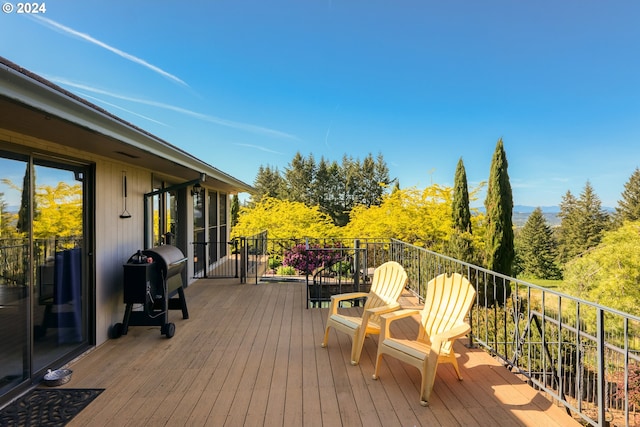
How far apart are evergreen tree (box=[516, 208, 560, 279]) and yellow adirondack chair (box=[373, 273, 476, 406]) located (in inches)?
1548

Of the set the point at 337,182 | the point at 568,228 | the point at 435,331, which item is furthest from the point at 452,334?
the point at 568,228

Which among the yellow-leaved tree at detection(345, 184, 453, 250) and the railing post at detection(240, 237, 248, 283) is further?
the yellow-leaved tree at detection(345, 184, 453, 250)

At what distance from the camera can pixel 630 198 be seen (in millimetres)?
32281

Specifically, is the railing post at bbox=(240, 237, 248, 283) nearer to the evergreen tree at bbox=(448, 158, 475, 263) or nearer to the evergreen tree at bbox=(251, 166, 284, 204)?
the evergreen tree at bbox=(448, 158, 475, 263)

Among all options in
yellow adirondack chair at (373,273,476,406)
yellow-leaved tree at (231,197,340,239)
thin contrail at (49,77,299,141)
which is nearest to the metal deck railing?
yellow adirondack chair at (373,273,476,406)

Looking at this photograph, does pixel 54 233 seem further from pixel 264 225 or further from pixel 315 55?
pixel 315 55

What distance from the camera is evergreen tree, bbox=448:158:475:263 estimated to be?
13.2 metres

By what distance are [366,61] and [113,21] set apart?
1266 cm

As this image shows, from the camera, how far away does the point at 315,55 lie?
61.0 feet

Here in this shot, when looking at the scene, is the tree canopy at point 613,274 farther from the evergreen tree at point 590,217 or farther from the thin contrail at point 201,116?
→ the evergreen tree at point 590,217

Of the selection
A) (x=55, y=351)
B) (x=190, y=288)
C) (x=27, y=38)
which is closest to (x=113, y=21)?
(x=27, y=38)

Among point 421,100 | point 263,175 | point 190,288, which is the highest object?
point 421,100

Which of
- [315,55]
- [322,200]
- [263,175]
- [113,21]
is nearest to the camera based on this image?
[113,21]

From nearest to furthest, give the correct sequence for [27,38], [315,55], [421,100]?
[27,38] < [315,55] < [421,100]
